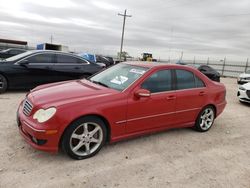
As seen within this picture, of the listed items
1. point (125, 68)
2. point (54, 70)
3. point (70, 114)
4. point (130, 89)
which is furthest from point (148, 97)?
point (54, 70)

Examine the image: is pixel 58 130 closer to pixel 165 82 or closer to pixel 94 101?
pixel 94 101

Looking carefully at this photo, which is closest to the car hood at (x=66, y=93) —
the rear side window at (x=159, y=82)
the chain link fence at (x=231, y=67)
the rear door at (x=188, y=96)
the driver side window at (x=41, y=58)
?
the rear side window at (x=159, y=82)

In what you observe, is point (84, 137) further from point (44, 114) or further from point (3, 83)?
point (3, 83)

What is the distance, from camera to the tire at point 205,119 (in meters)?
5.27

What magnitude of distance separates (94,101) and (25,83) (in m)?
5.23

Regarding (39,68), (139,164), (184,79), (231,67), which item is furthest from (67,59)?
(231,67)

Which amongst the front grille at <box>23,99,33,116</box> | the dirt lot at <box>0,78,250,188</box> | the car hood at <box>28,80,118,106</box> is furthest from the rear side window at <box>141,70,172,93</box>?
the front grille at <box>23,99,33,116</box>

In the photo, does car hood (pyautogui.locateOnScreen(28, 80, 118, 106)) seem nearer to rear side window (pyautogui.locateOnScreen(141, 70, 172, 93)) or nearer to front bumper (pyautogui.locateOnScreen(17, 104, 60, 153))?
front bumper (pyautogui.locateOnScreen(17, 104, 60, 153))

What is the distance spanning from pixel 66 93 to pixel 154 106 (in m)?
Result: 1.51

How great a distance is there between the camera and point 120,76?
457 cm

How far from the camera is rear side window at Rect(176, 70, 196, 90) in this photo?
4.84 meters

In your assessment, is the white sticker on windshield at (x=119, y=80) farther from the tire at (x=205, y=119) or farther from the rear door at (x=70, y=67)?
the rear door at (x=70, y=67)

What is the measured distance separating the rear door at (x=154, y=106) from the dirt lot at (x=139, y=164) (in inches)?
15.1

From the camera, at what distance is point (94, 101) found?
145 inches
